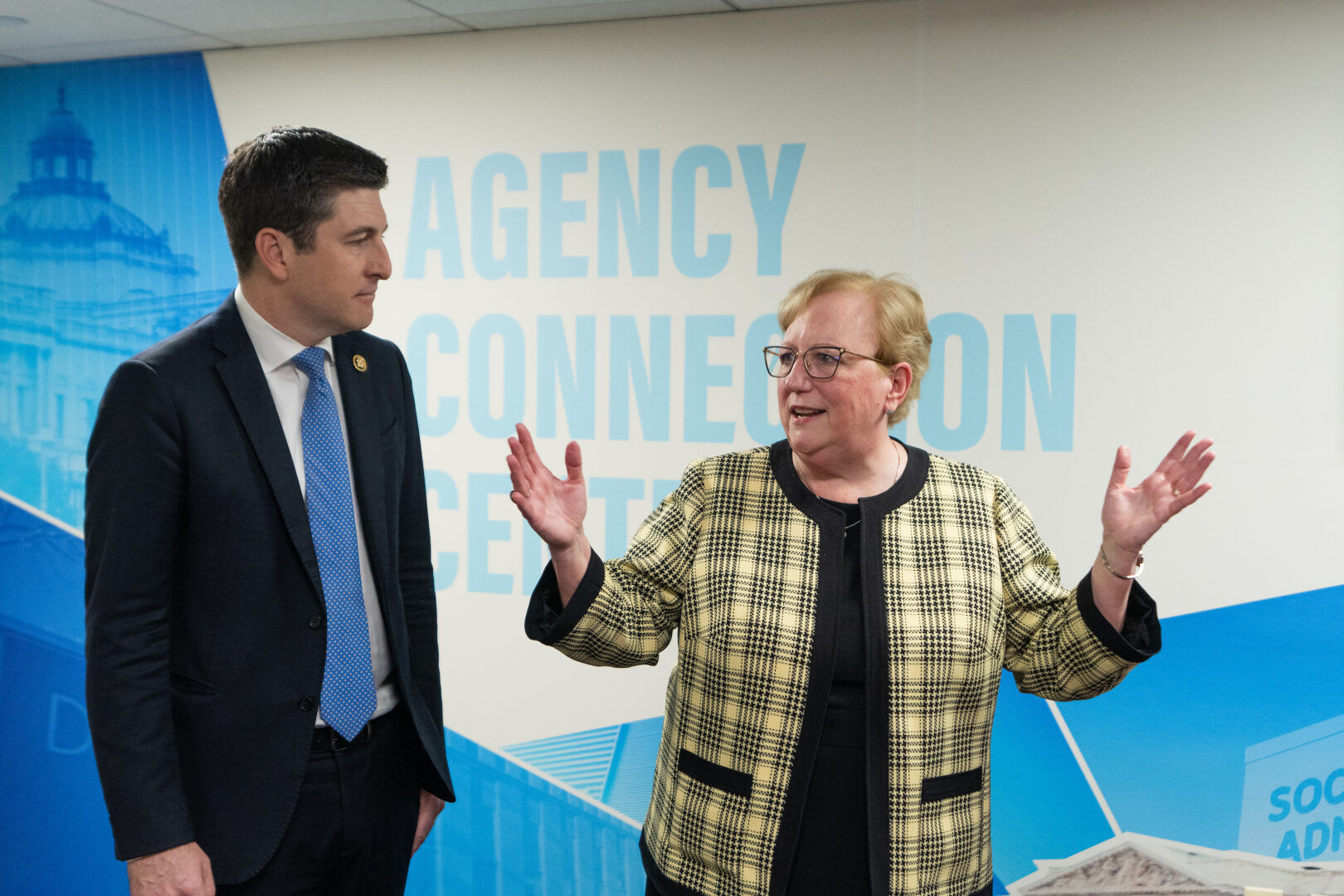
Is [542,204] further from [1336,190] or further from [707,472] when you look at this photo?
[1336,190]

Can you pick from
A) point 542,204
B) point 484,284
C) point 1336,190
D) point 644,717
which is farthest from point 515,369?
point 1336,190

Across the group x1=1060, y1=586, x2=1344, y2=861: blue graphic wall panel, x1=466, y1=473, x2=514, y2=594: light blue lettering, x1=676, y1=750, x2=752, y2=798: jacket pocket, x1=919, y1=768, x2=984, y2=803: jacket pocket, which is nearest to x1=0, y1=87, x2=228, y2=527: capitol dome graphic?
x1=466, y1=473, x2=514, y2=594: light blue lettering

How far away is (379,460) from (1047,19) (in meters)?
2.01

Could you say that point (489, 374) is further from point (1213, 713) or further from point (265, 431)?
point (1213, 713)

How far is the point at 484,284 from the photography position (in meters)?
3.22

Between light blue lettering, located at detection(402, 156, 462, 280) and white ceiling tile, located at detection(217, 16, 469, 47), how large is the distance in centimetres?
36

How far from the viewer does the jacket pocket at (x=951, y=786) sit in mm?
1672

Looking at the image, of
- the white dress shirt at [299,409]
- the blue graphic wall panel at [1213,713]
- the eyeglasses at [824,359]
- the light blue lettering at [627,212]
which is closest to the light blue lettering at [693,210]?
the light blue lettering at [627,212]

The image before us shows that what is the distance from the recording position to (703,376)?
304 cm

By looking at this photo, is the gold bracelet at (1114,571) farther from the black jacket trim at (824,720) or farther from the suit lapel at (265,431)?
the suit lapel at (265,431)

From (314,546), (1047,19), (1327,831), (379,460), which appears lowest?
(1327,831)

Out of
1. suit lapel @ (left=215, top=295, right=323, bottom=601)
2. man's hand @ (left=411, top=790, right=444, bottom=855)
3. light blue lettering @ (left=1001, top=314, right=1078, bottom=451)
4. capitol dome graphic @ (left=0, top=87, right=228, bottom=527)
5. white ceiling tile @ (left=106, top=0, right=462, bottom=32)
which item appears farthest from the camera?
capitol dome graphic @ (left=0, top=87, right=228, bottom=527)

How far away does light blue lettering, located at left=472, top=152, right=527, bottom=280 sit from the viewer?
3162 mm

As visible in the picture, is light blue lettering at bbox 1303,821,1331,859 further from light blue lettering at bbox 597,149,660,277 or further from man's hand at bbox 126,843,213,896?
man's hand at bbox 126,843,213,896
